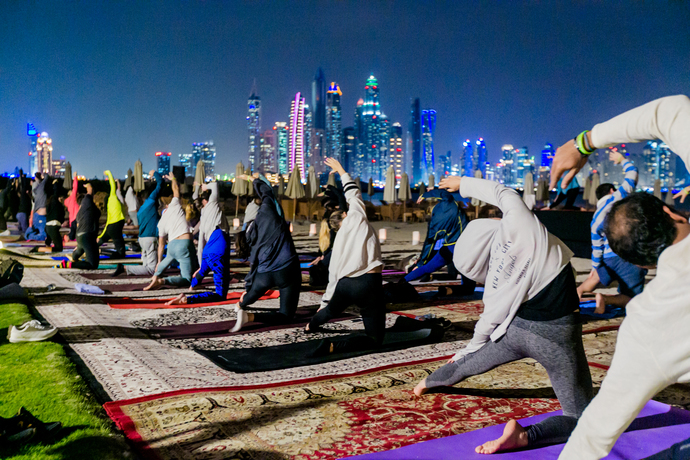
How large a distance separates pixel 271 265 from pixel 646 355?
5.12 meters

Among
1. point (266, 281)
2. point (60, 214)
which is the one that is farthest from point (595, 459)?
point (60, 214)

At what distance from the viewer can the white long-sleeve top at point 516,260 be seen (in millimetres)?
2834

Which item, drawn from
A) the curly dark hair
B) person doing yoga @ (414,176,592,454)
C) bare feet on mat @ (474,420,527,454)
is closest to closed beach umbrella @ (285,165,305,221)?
person doing yoga @ (414,176,592,454)

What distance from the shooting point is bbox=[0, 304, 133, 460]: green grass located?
304cm

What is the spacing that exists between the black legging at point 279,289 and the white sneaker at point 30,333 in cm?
191

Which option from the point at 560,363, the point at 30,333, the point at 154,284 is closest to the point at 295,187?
the point at 154,284

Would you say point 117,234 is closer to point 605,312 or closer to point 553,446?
point 605,312

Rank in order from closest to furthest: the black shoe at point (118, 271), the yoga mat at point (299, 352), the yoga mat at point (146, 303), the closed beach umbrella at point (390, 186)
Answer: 1. the yoga mat at point (299, 352)
2. the yoga mat at point (146, 303)
3. the black shoe at point (118, 271)
4. the closed beach umbrella at point (390, 186)

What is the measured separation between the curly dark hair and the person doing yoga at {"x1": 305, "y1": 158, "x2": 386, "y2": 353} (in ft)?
10.7

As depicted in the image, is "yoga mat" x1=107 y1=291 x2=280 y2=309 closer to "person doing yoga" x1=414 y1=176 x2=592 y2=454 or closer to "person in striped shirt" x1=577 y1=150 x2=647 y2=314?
"person in striped shirt" x1=577 y1=150 x2=647 y2=314

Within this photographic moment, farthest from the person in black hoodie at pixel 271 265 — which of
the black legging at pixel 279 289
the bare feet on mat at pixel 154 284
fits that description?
the bare feet on mat at pixel 154 284

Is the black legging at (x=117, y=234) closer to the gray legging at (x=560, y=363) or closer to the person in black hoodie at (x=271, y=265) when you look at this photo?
the person in black hoodie at (x=271, y=265)

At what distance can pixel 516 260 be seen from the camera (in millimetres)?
2848

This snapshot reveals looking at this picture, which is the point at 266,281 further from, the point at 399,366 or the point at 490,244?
the point at 490,244
